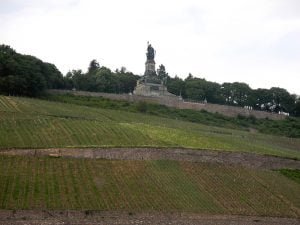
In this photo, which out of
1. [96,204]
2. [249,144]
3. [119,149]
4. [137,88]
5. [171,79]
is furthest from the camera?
[171,79]

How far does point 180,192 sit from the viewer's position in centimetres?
4759

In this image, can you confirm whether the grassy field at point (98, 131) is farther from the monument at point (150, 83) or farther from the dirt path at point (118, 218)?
the monument at point (150, 83)

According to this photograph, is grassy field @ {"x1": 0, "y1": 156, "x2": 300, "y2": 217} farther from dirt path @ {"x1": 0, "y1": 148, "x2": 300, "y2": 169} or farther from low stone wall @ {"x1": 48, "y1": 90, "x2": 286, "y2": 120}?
low stone wall @ {"x1": 48, "y1": 90, "x2": 286, "y2": 120}

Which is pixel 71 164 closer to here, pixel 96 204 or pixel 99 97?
pixel 96 204

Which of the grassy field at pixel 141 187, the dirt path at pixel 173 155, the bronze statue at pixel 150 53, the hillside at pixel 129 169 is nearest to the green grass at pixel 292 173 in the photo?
the hillside at pixel 129 169

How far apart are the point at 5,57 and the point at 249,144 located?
39.2 meters

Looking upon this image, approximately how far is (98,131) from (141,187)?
16229 mm

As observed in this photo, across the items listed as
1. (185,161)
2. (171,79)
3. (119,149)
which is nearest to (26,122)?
(119,149)

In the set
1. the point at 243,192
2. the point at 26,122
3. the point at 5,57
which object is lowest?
the point at 243,192

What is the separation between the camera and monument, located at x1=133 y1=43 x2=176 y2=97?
11731cm

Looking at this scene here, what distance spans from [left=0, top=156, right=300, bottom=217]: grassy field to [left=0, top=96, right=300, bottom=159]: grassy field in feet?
16.7

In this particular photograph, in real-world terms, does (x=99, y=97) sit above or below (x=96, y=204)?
above

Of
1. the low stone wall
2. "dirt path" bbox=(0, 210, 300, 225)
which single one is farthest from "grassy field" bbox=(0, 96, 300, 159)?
the low stone wall

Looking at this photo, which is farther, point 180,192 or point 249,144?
point 249,144
